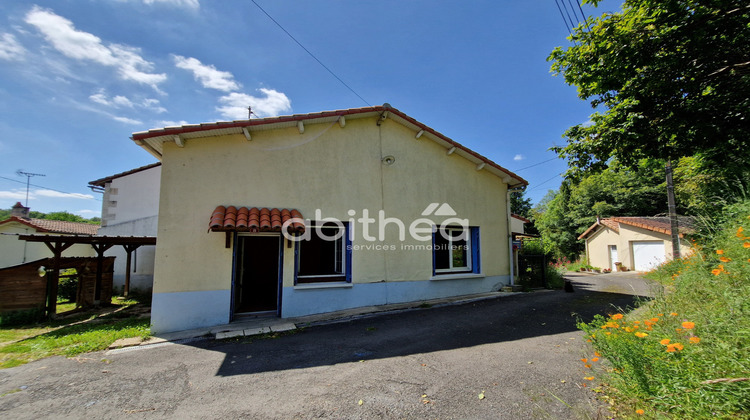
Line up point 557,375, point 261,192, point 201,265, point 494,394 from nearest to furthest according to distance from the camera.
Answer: point 494,394 < point 557,375 < point 201,265 < point 261,192

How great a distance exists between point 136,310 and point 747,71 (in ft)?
53.6

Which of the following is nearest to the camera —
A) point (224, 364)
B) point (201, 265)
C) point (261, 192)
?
point (224, 364)

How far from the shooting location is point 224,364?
183 inches

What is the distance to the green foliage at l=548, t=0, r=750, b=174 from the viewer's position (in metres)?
5.27

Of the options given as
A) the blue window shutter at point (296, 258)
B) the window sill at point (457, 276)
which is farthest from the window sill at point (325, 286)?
the window sill at point (457, 276)

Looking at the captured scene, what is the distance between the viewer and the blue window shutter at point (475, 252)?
388 inches

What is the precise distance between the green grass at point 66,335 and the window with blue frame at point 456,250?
793 centimetres

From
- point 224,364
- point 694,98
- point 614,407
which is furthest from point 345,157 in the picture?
point 694,98

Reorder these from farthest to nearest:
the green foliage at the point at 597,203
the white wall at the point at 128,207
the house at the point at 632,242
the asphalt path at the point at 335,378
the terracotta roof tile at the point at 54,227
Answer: the green foliage at the point at 597,203 < the house at the point at 632,242 < the terracotta roof tile at the point at 54,227 < the white wall at the point at 128,207 < the asphalt path at the point at 335,378

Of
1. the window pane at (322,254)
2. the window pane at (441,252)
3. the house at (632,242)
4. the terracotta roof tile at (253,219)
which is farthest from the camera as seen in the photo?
the house at (632,242)

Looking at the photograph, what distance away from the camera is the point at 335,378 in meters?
3.94

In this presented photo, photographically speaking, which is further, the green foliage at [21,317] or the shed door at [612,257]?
the shed door at [612,257]

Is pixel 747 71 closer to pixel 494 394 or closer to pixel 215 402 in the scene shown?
pixel 494 394

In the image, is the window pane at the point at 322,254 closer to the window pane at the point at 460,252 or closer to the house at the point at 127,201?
the window pane at the point at 460,252
